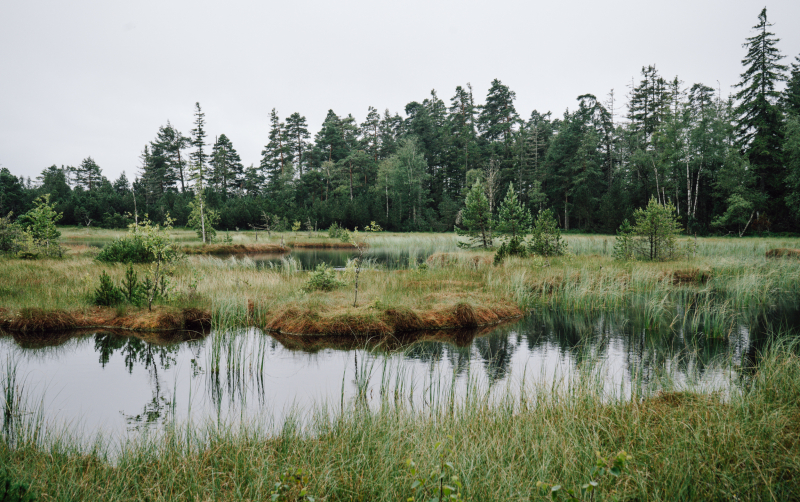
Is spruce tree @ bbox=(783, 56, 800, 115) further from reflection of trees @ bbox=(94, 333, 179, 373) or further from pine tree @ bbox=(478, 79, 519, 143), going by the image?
reflection of trees @ bbox=(94, 333, 179, 373)

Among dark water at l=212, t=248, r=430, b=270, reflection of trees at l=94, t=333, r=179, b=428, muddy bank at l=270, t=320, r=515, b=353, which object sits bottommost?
muddy bank at l=270, t=320, r=515, b=353

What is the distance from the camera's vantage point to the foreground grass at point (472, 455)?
2.81 m

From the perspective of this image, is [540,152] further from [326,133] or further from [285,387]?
[285,387]

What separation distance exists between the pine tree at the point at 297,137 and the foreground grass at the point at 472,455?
190 ft

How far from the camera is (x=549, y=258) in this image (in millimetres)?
16000

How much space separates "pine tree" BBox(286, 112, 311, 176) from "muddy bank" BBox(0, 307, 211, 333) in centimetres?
5151

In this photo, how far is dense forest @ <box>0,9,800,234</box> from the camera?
102ft

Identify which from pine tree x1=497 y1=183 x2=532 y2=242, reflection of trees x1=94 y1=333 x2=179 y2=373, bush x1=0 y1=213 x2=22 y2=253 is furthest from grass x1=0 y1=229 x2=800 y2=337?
bush x1=0 y1=213 x2=22 y2=253

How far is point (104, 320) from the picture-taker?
936cm

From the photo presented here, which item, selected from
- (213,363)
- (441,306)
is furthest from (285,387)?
(441,306)

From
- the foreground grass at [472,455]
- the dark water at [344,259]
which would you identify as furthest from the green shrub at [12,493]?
the dark water at [344,259]

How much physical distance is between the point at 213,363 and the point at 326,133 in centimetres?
5544

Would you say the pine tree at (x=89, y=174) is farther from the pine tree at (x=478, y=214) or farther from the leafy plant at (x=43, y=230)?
the pine tree at (x=478, y=214)

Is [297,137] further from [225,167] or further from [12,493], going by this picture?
[12,493]
